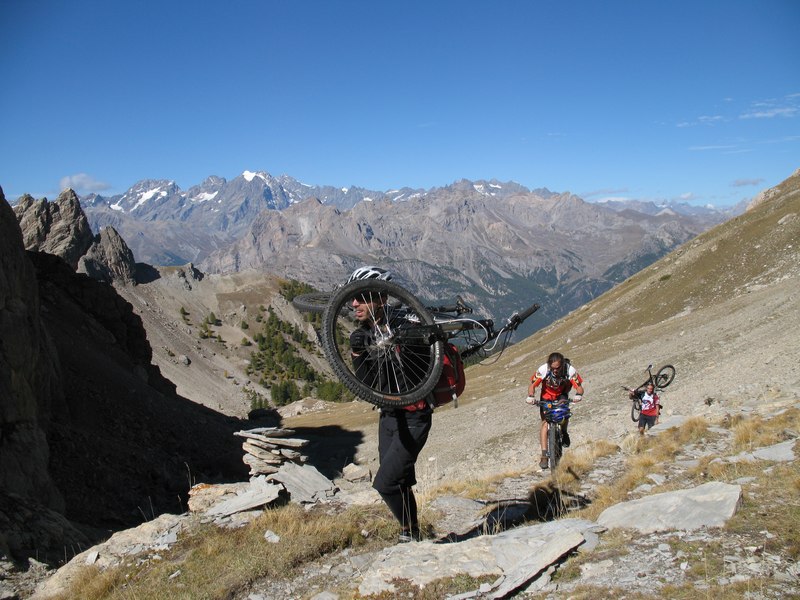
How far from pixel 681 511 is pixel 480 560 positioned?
287 centimetres

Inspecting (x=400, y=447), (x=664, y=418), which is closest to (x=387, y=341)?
(x=400, y=447)

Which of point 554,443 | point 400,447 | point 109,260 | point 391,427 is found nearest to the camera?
point 400,447

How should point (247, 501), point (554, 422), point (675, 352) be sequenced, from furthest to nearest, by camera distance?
1. point (675, 352)
2. point (554, 422)
3. point (247, 501)

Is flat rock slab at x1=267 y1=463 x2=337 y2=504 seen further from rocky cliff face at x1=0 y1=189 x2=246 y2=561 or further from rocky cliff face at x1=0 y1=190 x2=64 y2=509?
rocky cliff face at x1=0 y1=190 x2=64 y2=509

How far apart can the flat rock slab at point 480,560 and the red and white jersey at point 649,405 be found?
577 inches

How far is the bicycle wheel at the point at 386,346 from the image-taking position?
7375 mm

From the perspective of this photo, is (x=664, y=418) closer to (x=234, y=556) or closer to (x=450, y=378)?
(x=450, y=378)

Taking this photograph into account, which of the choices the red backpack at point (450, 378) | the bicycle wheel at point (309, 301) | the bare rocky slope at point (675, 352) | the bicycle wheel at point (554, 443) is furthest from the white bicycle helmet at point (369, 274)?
the bare rocky slope at point (675, 352)

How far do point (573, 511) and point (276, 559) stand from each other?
530 centimetres

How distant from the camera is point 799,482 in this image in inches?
296

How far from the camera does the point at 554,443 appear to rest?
1330cm

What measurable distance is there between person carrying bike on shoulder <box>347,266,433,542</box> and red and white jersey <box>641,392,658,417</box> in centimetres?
1494

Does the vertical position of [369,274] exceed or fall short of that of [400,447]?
it exceeds it

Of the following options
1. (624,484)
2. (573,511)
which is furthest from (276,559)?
(624,484)
